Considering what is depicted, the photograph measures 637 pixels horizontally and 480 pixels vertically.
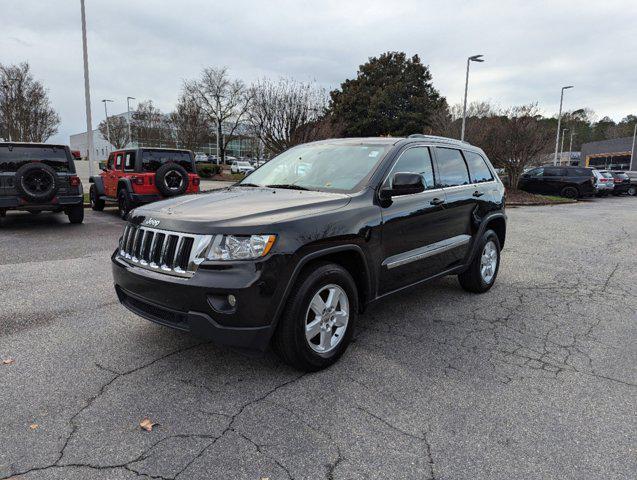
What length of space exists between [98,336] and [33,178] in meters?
6.44

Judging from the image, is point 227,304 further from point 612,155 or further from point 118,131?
point 612,155

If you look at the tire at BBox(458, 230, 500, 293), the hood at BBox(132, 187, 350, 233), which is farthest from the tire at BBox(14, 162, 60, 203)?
the tire at BBox(458, 230, 500, 293)

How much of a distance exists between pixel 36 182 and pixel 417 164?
25.9 feet

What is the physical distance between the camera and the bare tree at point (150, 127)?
4728 cm

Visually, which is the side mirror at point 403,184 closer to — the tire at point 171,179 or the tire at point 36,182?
the tire at point 36,182

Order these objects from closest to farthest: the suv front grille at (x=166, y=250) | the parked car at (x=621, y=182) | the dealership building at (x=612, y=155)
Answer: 1. the suv front grille at (x=166, y=250)
2. the parked car at (x=621, y=182)
3. the dealership building at (x=612, y=155)

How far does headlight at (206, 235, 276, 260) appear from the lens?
2.85 metres

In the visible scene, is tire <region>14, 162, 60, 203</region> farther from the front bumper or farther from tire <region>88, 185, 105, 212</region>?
the front bumper

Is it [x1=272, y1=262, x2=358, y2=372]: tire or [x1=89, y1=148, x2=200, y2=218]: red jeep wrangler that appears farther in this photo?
[x1=89, y1=148, x2=200, y2=218]: red jeep wrangler

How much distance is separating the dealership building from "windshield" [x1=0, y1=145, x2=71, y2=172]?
6069 cm

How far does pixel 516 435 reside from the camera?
264 centimetres

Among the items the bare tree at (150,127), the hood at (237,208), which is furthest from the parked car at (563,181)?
the bare tree at (150,127)

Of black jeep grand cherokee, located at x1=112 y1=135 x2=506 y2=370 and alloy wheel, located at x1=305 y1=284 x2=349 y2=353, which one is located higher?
black jeep grand cherokee, located at x1=112 y1=135 x2=506 y2=370

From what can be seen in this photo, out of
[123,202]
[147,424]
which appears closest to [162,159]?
[123,202]
